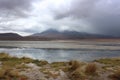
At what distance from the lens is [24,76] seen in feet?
39.7

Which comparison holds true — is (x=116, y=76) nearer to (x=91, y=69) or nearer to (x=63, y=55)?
(x=91, y=69)

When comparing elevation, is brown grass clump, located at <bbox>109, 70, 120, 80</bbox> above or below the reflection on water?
above

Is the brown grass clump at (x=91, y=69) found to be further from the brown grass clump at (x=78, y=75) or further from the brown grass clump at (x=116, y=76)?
the brown grass clump at (x=116, y=76)

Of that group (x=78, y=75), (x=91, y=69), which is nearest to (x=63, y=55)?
(x=91, y=69)

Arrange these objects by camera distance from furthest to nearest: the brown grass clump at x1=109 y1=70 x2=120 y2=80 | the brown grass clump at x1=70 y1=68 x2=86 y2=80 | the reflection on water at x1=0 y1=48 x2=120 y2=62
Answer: the reflection on water at x1=0 y1=48 x2=120 y2=62 < the brown grass clump at x1=109 y1=70 x2=120 y2=80 < the brown grass clump at x1=70 y1=68 x2=86 y2=80

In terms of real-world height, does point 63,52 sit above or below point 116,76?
below

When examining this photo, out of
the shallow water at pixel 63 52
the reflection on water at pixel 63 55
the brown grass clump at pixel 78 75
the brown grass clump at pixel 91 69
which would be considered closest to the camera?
the brown grass clump at pixel 78 75

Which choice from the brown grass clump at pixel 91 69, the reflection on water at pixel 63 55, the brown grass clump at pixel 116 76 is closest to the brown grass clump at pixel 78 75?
the brown grass clump at pixel 91 69

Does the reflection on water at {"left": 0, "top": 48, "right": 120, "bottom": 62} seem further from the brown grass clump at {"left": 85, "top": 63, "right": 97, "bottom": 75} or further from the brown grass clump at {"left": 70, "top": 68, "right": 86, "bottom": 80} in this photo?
the brown grass clump at {"left": 70, "top": 68, "right": 86, "bottom": 80}

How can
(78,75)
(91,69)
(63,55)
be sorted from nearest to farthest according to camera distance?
(78,75) → (91,69) → (63,55)

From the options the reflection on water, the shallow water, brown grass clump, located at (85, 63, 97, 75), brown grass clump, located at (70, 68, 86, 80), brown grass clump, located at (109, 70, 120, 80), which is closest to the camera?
brown grass clump, located at (70, 68, 86, 80)

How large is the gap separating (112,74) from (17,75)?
16.0ft

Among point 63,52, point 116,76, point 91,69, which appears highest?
point 91,69

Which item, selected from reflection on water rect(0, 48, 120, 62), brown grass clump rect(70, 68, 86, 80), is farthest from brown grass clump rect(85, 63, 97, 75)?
reflection on water rect(0, 48, 120, 62)
